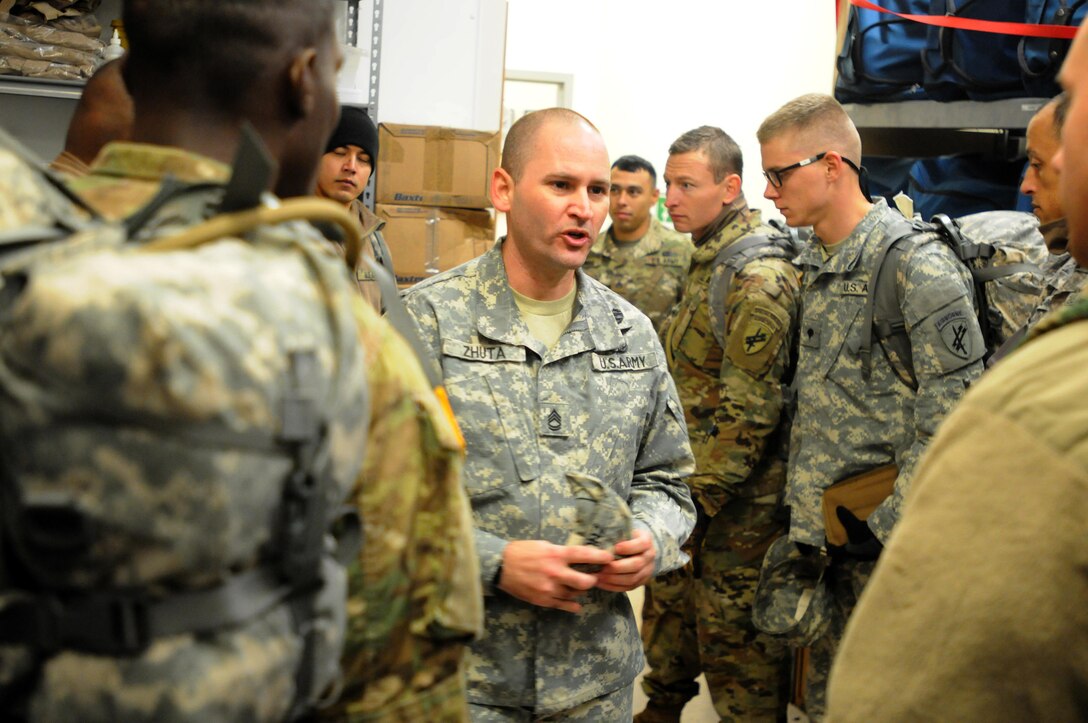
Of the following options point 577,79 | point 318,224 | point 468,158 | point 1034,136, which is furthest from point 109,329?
point 577,79

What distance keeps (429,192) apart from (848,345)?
1947 mm

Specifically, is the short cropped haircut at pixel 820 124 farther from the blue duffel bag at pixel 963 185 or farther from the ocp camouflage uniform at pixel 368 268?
the blue duffel bag at pixel 963 185

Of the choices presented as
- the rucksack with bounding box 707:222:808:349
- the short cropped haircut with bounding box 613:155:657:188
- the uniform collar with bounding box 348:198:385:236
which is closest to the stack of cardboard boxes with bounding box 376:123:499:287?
the uniform collar with bounding box 348:198:385:236

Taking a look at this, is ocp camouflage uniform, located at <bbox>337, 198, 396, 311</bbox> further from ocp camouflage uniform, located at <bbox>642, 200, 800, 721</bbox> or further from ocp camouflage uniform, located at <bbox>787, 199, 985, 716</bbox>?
ocp camouflage uniform, located at <bbox>787, 199, 985, 716</bbox>

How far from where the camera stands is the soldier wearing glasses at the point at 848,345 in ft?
8.60

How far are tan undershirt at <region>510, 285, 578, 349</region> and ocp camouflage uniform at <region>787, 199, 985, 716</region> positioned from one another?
1058 millimetres

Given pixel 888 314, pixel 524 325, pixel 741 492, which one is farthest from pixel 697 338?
pixel 524 325

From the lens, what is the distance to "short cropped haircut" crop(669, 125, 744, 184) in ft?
13.3

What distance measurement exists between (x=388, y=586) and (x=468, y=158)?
338 cm

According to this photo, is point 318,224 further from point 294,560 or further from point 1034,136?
point 1034,136

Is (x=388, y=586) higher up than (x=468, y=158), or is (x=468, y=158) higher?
(x=468, y=158)

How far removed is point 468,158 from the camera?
13.9 ft

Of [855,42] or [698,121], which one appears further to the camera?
[698,121]

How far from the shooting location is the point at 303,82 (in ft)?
3.16
